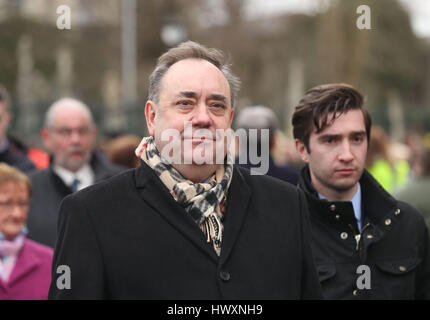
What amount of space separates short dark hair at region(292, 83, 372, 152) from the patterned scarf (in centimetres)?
98

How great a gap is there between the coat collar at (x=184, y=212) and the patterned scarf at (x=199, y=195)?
28 millimetres

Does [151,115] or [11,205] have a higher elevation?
[151,115]

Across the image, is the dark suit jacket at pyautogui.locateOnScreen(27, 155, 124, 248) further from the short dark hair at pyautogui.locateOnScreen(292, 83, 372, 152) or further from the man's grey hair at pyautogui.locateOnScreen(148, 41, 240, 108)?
the man's grey hair at pyautogui.locateOnScreen(148, 41, 240, 108)

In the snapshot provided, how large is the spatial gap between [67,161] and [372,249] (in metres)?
3.22

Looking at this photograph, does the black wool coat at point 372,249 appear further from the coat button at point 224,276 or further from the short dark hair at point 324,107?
the coat button at point 224,276

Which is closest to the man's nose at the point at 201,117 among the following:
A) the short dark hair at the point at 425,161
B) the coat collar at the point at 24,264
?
the coat collar at the point at 24,264

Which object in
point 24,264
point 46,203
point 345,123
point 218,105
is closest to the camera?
point 218,105

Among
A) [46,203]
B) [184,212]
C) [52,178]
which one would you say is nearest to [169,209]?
[184,212]

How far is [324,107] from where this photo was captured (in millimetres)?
3635

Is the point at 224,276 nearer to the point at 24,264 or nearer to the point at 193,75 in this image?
the point at 193,75

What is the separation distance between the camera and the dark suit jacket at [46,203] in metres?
5.26

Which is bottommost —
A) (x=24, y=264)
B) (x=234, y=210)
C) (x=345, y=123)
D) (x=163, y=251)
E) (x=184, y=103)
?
(x=24, y=264)

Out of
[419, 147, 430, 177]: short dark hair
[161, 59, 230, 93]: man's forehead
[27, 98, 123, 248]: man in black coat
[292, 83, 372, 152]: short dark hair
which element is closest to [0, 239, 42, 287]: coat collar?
[27, 98, 123, 248]: man in black coat
